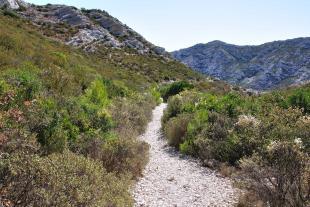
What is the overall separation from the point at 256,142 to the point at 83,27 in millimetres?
64255

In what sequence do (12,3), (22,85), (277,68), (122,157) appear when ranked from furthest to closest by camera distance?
(277,68)
(12,3)
(22,85)
(122,157)

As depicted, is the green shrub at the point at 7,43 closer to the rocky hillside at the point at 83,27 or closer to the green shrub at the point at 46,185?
the green shrub at the point at 46,185

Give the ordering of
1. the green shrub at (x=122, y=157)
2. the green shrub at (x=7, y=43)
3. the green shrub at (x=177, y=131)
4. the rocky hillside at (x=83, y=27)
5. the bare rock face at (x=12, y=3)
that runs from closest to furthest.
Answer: the green shrub at (x=122, y=157) < the green shrub at (x=177, y=131) < the green shrub at (x=7, y=43) < the rocky hillside at (x=83, y=27) < the bare rock face at (x=12, y=3)

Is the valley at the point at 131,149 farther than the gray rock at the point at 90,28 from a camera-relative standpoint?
No

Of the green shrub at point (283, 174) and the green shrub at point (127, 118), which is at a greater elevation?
the green shrub at point (283, 174)

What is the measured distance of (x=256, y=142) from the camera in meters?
10.5

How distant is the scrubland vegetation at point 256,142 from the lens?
721 centimetres

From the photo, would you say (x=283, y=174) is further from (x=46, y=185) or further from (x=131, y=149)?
Answer: (x=131, y=149)

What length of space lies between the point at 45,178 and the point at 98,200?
43.3 inches

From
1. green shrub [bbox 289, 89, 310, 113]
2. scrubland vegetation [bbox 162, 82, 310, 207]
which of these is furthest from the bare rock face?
green shrub [bbox 289, 89, 310, 113]

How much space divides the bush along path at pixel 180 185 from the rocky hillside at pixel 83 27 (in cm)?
4513

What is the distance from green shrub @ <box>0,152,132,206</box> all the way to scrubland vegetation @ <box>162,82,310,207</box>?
2898mm

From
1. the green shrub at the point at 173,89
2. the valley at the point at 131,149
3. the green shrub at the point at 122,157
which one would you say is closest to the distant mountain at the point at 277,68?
the green shrub at the point at 173,89

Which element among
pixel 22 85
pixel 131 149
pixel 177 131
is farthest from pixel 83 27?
pixel 131 149
